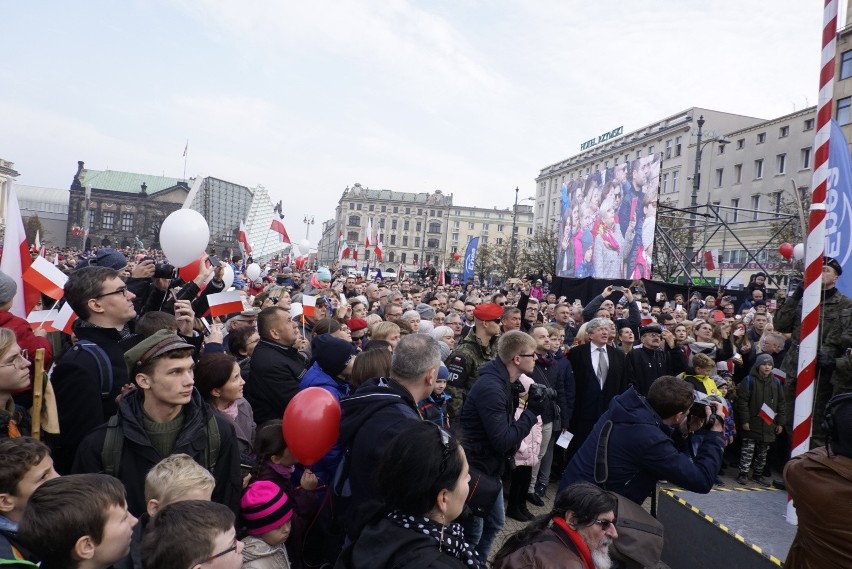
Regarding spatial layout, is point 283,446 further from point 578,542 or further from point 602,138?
point 602,138

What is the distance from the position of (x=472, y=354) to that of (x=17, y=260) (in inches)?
161

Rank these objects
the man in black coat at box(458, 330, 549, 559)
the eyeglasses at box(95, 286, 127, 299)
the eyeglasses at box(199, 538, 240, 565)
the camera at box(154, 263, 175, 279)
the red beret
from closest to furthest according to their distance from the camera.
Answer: the eyeglasses at box(199, 538, 240, 565), the eyeglasses at box(95, 286, 127, 299), the man in black coat at box(458, 330, 549, 559), the camera at box(154, 263, 175, 279), the red beret

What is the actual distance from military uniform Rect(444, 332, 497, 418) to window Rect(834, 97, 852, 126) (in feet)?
126

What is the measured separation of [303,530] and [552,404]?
348cm

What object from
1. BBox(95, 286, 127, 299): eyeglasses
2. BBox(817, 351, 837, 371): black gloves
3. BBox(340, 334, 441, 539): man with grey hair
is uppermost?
BBox(95, 286, 127, 299): eyeglasses

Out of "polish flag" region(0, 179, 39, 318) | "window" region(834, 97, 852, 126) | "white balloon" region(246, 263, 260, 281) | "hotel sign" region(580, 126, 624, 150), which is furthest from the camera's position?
"hotel sign" region(580, 126, 624, 150)

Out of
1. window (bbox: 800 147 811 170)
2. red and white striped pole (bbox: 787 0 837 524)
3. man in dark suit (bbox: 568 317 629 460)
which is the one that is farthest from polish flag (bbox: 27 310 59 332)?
window (bbox: 800 147 811 170)

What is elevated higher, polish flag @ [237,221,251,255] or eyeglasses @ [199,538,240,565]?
polish flag @ [237,221,251,255]

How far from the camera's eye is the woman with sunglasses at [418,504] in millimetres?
2004

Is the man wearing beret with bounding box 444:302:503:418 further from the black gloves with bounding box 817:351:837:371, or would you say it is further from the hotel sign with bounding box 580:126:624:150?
the hotel sign with bounding box 580:126:624:150

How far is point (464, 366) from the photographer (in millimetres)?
5801

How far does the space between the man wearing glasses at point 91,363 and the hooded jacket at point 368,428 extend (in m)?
1.37

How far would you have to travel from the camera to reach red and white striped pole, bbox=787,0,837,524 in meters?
4.32

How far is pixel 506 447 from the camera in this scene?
3957mm
